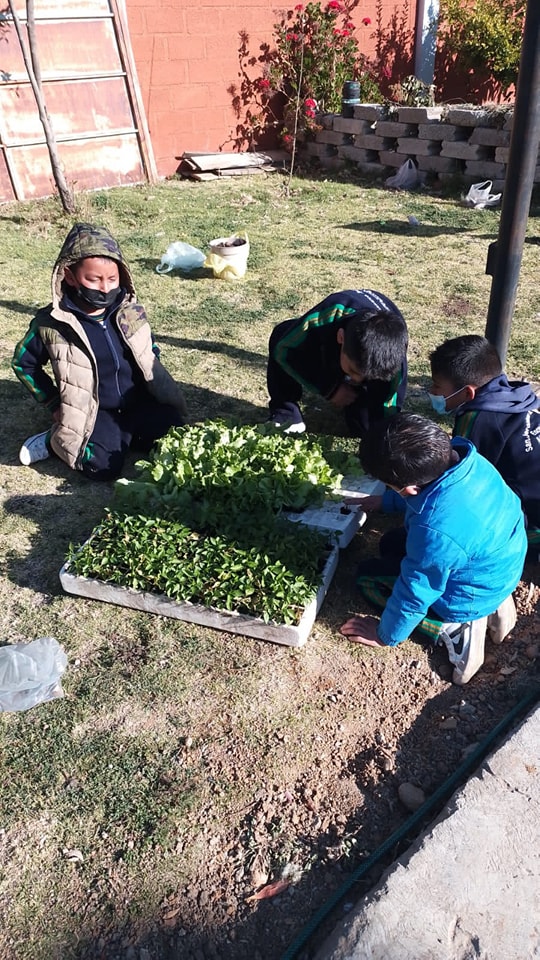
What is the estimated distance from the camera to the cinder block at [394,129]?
9688 mm

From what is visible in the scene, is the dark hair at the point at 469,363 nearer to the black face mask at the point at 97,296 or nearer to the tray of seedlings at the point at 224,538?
the tray of seedlings at the point at 224,538

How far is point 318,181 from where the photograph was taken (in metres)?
10.3

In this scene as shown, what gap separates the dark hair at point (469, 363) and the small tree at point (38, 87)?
6.83 metres

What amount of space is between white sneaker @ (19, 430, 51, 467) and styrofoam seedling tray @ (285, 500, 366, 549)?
1.60 m

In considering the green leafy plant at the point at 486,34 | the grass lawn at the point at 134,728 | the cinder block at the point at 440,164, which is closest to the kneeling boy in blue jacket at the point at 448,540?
the grass lawn at the point at 134,728

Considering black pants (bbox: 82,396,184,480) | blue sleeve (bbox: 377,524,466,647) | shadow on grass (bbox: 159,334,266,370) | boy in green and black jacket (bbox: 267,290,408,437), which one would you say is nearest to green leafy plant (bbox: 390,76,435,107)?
shadow on grass (bbox: 159,334,266,370)

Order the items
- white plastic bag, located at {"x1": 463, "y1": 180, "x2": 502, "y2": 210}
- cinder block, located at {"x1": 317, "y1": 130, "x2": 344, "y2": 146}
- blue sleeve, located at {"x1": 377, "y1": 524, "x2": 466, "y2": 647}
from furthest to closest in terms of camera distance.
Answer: cinder block, located at {"x1": 317, "y1": 130, "x2": 344, "y2": 146}
white plastic bag, located at {"x1": 463, "y1": 180, "x2": 502, "y2": 210}
blue sleeve, located at {"x1": 377, "y1": 524, "x2": 466, "y2": 647}

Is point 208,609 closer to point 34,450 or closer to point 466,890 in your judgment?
point 466,890

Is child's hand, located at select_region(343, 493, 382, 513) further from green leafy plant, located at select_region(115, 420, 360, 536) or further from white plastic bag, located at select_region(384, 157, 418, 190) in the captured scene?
white plastic bag, located at select_region(384, 157, 418, 190)

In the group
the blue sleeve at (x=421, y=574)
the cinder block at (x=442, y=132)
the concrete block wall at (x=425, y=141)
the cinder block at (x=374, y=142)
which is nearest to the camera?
the blue sleeve at (x=421, y=574)

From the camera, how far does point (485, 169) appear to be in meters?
9.16

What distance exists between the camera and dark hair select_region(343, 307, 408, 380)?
3.12 meters

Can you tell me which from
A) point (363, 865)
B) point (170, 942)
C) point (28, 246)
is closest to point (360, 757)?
point (363, 865)

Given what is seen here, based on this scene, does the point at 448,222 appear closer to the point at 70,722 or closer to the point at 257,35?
the point at 257,35
